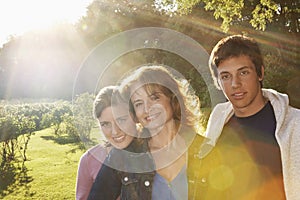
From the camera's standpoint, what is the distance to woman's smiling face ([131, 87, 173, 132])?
2785 mm

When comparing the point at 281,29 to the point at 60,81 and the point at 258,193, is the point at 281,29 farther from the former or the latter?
the point at 60,81

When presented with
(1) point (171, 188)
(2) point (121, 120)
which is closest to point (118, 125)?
(2) point (121, 120)

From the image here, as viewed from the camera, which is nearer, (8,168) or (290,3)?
(8,168)

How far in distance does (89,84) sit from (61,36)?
47.6 ft

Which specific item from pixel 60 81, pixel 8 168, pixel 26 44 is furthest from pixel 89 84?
pixel 8 168

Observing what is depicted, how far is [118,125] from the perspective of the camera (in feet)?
9.49

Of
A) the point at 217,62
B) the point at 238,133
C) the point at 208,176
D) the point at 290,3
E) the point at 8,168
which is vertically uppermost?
the point at 290,3

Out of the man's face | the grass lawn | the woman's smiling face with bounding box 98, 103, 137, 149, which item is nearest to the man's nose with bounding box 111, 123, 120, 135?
the woman's smiling face with bounding box 98, 103, 137, 149

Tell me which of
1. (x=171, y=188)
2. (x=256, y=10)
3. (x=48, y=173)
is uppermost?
(x=256, y=10)

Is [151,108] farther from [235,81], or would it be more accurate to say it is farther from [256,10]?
[256,10]

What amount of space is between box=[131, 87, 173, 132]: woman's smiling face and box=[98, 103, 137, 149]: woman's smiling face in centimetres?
9

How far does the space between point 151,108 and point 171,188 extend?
617mm

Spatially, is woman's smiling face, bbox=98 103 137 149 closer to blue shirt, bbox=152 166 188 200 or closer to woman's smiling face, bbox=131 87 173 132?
woman's smiling face, bbox=131 87 173 132

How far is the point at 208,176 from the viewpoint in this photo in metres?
2.84
